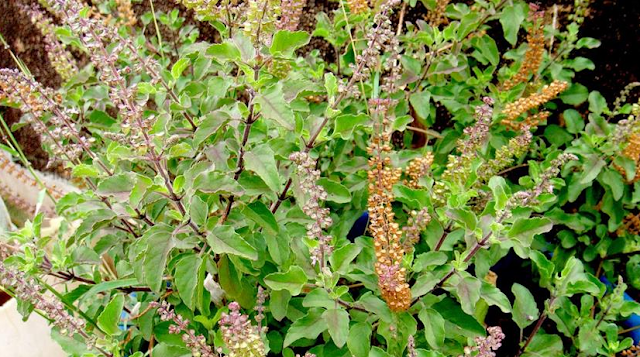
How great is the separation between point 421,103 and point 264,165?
578mm

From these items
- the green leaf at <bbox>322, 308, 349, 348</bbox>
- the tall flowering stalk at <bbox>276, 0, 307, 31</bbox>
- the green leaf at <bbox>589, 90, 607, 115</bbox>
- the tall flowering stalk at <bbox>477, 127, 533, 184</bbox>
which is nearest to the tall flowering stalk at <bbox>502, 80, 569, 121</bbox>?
the tall flowering stalk at <bbox>477, 127, 533, 184</bbox>

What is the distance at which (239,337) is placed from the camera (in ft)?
2.51

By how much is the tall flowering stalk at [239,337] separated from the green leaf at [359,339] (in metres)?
0.18

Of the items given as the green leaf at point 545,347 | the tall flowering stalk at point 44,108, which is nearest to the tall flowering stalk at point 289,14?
the tall flowering stalk at point 44,108

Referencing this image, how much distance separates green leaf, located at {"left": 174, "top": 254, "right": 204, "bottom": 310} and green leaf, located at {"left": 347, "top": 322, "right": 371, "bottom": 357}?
270 mm

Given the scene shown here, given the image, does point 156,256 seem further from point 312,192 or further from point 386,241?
point 386,241

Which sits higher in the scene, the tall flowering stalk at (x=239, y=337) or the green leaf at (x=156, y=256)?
the green leaf at (x=156, y=256)

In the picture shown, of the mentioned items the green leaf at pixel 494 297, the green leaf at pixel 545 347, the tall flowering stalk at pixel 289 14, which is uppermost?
the tall flowering stalk at pixel 289 14

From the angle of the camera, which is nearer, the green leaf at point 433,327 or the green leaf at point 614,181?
the green leaf at point 433,327

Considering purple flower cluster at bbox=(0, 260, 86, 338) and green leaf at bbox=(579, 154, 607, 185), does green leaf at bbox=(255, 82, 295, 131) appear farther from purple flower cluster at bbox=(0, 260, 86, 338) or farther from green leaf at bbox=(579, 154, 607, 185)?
green leaf at bbox=(579, 154, 607, 185)

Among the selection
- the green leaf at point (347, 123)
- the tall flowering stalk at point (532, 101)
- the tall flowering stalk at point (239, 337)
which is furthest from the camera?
the tall flowering stalk at point (532, 101)

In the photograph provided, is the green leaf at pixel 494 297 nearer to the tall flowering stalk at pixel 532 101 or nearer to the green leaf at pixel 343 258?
the green leaf at pixel 343 258

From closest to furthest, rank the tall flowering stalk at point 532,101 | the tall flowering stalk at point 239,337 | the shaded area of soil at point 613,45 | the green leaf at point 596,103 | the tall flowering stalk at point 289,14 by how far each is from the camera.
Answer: the tall flowering stalk at point 239,337, the tall flowering stalk at point 289,14, the tall flowering stalk at point 532,101, the green leaf at point 596,103, the shaded area of soil at point 613,45

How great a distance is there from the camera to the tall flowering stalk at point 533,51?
1394mm
